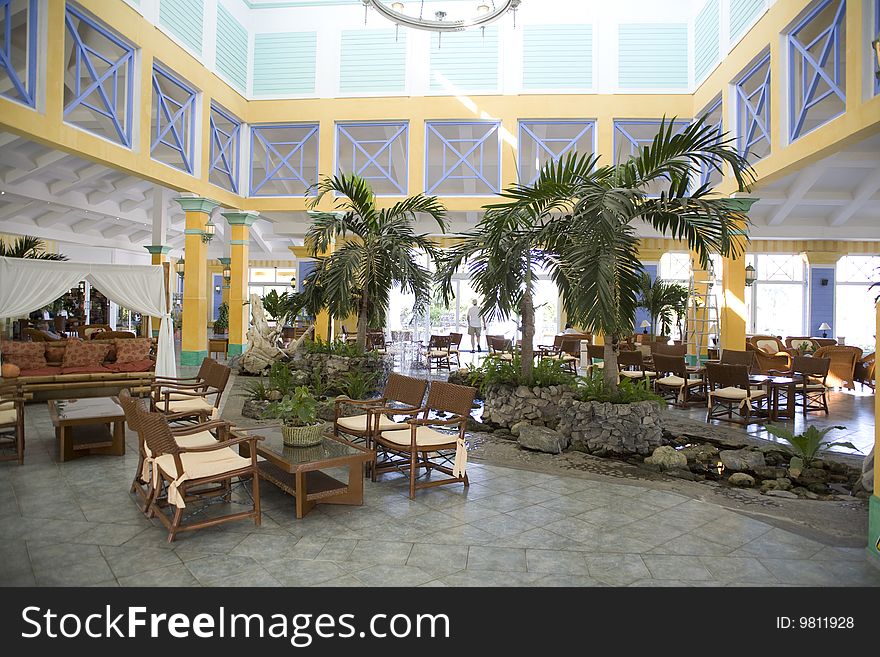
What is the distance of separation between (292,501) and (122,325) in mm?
20596

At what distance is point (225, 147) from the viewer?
1189cm

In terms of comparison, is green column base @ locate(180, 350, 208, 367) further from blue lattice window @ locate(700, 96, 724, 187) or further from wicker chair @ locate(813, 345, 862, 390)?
wicker chair @ locate(813, 345, 862, 390)

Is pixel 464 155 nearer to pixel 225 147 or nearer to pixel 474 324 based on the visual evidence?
pixel 225 147

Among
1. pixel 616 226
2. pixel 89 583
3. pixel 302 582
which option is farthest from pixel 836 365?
pixel 89 583

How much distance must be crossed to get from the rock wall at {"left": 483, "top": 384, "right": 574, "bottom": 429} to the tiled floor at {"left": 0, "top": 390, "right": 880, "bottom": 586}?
2.06 m

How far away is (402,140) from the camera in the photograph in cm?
1537

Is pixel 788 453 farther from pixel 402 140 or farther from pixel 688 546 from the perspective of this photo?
pixel 402 140

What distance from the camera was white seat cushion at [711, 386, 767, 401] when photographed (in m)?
7.10

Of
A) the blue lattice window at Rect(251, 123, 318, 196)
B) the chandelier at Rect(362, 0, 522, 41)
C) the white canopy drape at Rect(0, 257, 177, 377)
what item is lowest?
the white canopy drape at Rect(0, 257, 177, 377)

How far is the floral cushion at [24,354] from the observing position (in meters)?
7.82

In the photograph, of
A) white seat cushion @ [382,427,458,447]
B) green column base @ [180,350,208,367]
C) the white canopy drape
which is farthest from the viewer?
green column base @ [180,350,208,367]

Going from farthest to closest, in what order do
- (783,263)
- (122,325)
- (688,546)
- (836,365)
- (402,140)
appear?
(122,325)
(783,263)
(402,140)
(836,365)
(688,546)

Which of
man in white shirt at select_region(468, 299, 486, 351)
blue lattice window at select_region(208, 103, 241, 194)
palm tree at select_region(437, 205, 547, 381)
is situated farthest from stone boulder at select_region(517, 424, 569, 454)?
man in white shirt at select_region(468, 299, 486, 351)

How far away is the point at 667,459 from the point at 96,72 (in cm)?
985
